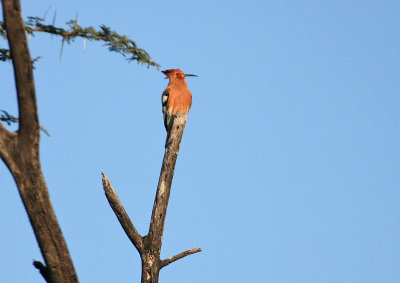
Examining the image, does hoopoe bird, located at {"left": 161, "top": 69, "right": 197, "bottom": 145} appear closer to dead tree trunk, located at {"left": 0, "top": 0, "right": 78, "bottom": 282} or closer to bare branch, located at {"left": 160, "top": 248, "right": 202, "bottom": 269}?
bare branch, located at {"left": 160, "top": 248, "right": 202, "bottom": 269}

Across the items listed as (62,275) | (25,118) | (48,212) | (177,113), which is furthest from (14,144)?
(177,113)

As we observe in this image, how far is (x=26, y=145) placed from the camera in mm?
6055

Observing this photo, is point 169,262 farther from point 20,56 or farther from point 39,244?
point 20,56

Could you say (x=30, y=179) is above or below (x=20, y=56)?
below

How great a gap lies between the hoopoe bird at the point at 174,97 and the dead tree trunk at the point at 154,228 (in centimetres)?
97

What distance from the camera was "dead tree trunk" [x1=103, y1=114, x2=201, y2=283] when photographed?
8406 mm

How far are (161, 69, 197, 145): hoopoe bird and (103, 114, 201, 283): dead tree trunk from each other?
0.97 metres

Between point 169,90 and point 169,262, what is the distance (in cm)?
301

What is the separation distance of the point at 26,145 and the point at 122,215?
106 inches

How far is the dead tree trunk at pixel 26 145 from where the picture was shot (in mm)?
5953

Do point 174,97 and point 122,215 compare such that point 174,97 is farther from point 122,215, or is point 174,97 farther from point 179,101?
point 122,215

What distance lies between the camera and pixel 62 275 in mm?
6426

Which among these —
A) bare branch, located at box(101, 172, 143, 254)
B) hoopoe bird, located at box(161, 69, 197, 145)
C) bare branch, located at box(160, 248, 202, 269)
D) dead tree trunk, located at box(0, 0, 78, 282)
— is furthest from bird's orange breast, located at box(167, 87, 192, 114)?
dead tree trunk, located at box(0, 0, 78, 282)

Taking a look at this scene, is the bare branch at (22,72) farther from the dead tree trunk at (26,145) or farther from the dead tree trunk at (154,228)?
the dead tree trunk at (154,228)
